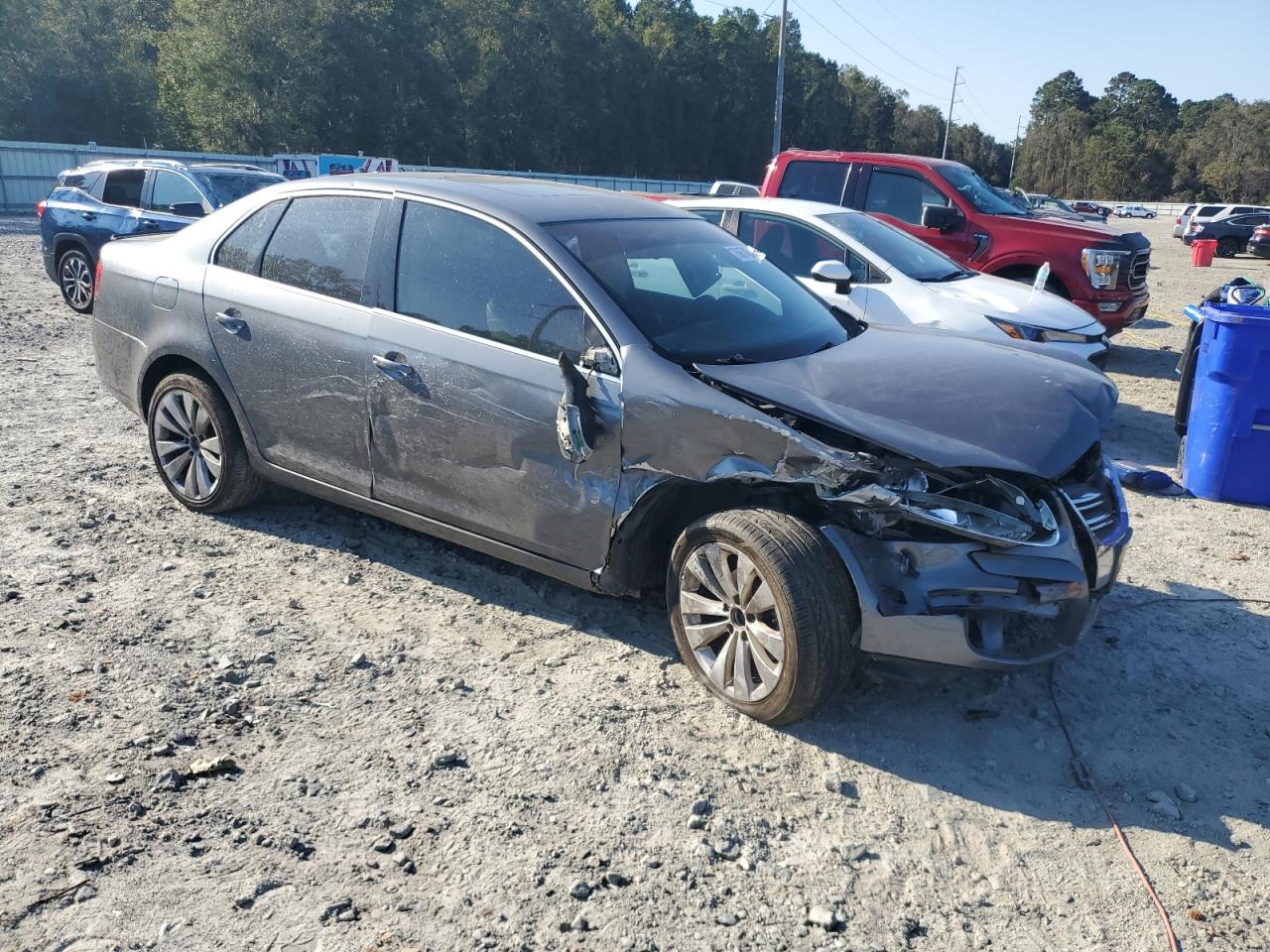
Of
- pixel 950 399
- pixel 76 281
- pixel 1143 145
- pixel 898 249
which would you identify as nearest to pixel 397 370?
pixel 950 399

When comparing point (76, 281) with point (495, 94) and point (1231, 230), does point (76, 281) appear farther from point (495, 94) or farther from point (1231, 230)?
point (495, 94)

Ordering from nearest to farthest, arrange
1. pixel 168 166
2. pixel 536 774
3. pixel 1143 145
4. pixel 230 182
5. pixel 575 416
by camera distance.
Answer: pixel 536 774
pixel 575 416
pixel 168 166
pixel 230 182
pixel 1143 145

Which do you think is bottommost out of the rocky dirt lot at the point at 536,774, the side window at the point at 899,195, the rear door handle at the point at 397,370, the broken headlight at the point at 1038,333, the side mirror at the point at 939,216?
the rocky dirt lot at the point at 536,774

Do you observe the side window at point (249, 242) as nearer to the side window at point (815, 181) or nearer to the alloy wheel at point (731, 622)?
the alloy wheel at point (731, 622)

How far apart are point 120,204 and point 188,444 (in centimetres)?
777

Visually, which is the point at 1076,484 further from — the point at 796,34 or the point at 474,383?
the point at 796,34

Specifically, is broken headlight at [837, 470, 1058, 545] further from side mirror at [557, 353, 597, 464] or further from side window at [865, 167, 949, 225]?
side window at [865, 167, 949, 225]

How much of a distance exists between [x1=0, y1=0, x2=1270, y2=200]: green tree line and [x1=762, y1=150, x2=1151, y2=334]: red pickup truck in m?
43.4

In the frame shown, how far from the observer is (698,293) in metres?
4.20

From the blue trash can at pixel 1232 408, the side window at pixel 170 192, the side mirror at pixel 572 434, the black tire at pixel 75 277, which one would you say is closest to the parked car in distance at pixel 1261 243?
the blue trash can at pixel 1232 408

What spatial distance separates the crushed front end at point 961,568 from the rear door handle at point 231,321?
3.00 metres

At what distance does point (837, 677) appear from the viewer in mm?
3352

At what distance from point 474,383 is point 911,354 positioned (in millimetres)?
1813

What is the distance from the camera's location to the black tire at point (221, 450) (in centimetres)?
495
